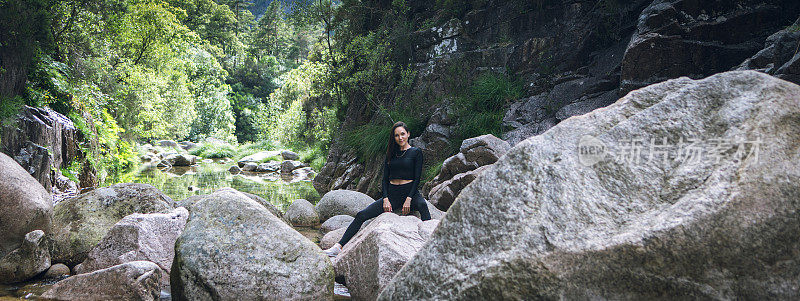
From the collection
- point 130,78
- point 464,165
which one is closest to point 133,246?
point 464,165

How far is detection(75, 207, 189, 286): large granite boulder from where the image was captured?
4.30m

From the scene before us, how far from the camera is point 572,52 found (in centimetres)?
1012

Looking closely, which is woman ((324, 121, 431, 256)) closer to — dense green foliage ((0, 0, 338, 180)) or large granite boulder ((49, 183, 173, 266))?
large granite boulder ((49, 183, 173, 266))

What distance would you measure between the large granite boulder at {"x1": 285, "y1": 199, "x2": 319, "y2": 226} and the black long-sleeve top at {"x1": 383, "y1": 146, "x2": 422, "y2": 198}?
276 centimetres

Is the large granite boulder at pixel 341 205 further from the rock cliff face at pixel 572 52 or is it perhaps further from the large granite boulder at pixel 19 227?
the large granite boulder at pixel 19 227

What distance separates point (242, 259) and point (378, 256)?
100 centimetres

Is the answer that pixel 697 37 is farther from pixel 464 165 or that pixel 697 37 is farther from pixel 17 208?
pixel 17 208

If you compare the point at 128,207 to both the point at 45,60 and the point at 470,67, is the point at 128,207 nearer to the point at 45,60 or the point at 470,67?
the point at 45,60

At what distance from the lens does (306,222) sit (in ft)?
26.0

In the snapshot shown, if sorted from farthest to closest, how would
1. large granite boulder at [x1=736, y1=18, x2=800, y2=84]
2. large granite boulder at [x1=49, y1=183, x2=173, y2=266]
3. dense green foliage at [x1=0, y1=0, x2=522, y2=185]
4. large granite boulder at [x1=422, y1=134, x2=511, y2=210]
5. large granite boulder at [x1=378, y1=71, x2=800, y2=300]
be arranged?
dense green foliage at [x1=0, y1=0, x2=522, y2=185]
large granite boulder at [x1=422, y1=134, x2=511, y2=210]
large granite boulder at [x1=736, y1=18, x2=800, y2=84]
large granite boulder at [x1=49, y1=183, x2=173, y2=266]
large granite boulder at [x1=378, y1=71, x2=800, y2=300]

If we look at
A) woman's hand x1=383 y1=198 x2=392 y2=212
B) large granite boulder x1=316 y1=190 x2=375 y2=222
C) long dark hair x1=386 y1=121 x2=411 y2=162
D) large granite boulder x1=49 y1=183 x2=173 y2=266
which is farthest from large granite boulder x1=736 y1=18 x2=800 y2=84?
large granite boulder x1=49 y1=183 x2=173 y2=266

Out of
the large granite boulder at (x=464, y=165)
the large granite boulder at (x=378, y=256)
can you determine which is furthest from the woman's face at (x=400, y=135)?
the large granite boulder at (x=464, y=165)

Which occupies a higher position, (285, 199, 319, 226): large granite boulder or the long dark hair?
A: the long dark hair

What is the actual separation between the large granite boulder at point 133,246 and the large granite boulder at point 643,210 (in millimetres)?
2902
